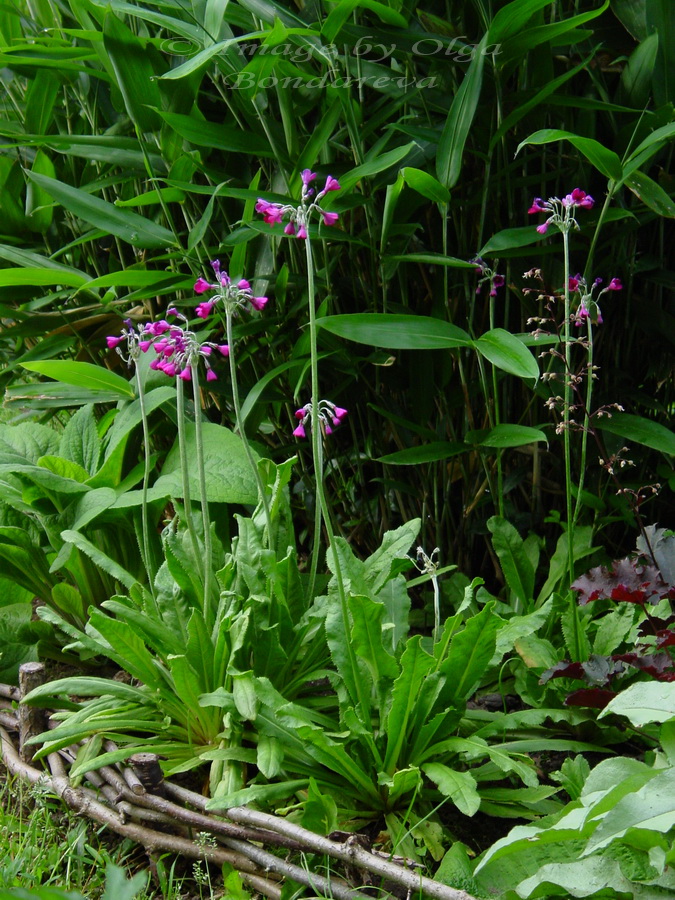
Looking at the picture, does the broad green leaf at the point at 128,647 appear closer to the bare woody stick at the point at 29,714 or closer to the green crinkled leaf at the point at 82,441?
the bare woody stick at the point at 29,714

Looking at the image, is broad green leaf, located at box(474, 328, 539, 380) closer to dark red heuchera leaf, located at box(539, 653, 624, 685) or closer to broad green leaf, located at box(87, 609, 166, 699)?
dark red heuchera leaf, located at box(539, 653, 624, 685)

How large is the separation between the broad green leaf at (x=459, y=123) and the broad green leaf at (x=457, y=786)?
3.37 ft

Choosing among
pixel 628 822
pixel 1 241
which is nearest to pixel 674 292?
pixel 628 822

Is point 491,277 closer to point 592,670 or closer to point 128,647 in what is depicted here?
point 592,670

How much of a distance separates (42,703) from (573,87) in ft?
5.52

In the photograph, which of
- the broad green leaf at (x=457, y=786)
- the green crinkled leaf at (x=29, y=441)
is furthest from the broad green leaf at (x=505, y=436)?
the green crinkled leaf at (x=29, y=441)

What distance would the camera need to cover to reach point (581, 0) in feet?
5.81

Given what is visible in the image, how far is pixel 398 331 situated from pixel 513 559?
55 cm

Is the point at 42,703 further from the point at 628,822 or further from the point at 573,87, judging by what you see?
the point at 573,87

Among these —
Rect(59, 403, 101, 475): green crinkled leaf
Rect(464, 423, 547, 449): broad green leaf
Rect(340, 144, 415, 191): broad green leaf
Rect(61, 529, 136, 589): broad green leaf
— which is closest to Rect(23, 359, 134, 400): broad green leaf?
Rect(59, 403, 101, 475): green crinkled leaf

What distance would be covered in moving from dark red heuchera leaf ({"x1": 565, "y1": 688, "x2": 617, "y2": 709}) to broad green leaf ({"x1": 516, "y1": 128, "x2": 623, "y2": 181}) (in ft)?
2.87

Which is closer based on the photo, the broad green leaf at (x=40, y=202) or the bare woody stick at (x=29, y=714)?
the bare woody stick at (x=29, y=714)

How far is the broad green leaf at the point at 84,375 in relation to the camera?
1.77 m

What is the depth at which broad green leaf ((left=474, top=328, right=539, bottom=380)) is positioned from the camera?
4.44ft
